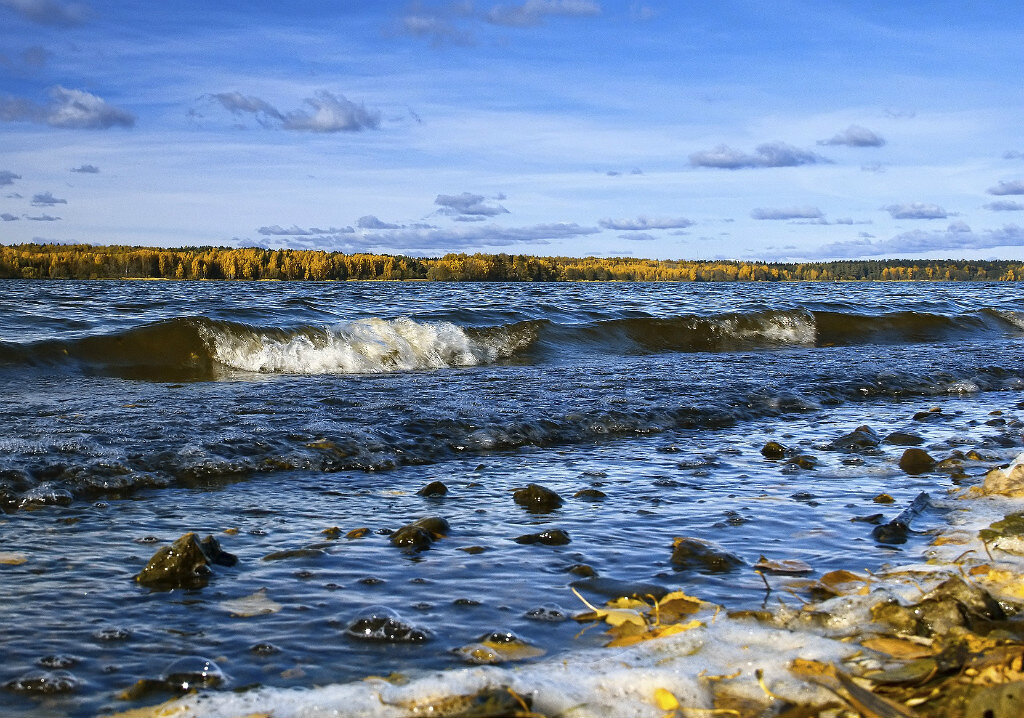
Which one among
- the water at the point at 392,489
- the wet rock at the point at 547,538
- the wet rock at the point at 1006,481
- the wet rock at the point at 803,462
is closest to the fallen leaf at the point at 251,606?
the water at the point at 392,489

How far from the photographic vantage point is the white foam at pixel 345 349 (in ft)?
35.2

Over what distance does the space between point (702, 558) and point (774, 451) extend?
2.33 m

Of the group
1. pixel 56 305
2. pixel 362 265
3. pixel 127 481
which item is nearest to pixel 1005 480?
pixel 127 481

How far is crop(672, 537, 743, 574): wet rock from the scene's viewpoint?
284cm

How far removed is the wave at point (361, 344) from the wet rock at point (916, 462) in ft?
22.8

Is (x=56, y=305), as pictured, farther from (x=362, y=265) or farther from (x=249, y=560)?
(x=362, y=265)

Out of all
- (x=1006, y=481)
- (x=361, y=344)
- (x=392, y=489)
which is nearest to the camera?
(x=1006, y=481)

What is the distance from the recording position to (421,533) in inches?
124

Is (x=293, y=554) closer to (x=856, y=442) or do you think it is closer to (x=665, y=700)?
(x=665, y=700)

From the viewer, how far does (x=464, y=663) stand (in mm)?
2102

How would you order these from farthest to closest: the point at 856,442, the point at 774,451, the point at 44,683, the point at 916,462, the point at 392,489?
the point at 856,442 < the point at 774,451 < the point at 916,462 < the point at 392,489 < the point at 44,683

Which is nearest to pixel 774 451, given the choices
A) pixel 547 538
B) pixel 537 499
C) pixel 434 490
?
pixel 537 499

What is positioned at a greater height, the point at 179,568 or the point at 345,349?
the point at 345,349

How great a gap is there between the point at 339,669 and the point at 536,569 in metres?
0.95
